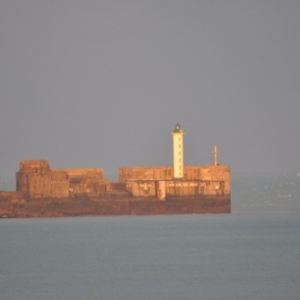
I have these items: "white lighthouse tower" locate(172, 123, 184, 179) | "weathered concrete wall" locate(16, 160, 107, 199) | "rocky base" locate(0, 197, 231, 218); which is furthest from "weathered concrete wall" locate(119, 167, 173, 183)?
"weathered concrete wall" locate(16, 160, 107, 199)

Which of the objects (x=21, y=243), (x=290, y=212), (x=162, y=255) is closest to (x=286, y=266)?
(x=162, y=255)

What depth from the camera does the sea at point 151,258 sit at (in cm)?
7556

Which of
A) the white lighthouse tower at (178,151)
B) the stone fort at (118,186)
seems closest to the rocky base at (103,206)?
the stone fort at (118,186)

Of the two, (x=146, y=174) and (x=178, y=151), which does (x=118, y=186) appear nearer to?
(x=146, y=174)

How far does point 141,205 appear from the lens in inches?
4380

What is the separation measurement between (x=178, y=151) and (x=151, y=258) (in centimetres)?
2392

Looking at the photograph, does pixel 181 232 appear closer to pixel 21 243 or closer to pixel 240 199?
pixel 21 243

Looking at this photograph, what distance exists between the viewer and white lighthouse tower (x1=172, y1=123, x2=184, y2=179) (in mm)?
112875

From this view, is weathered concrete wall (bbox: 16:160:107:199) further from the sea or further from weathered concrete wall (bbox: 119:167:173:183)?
weathered concrete wall (bbox: 119:167:173:183)

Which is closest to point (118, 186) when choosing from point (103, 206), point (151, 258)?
point (103, 206)

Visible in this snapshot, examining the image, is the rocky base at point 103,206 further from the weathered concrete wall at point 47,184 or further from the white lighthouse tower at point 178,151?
the white lighthouse tower at point 178,151

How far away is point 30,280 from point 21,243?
2076 cm

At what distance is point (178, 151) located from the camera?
113m

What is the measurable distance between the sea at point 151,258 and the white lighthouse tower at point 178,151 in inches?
125
